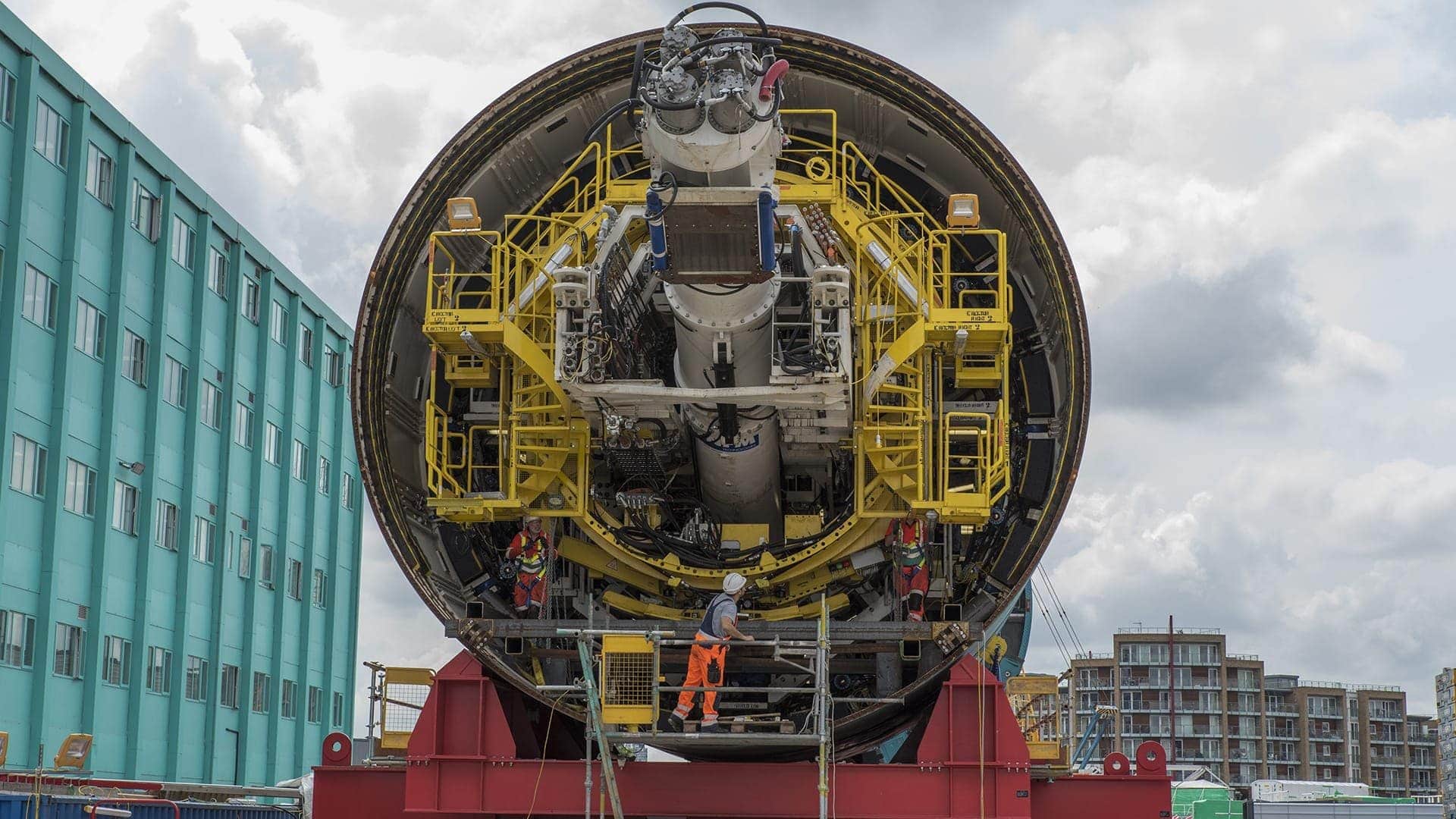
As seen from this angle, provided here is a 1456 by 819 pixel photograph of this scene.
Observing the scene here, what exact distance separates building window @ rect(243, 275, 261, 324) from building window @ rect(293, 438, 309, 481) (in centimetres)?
299

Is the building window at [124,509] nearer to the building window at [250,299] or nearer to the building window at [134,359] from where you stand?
the building window at [134,359]

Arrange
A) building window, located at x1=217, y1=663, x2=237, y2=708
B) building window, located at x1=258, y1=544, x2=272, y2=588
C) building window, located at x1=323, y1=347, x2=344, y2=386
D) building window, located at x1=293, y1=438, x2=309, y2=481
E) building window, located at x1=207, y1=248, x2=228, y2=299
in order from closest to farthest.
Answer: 1. building window, located at x1=207, y1=248, x2=228, y2=299
2. building window, located at x1=217, y1=663, x2=237, y2=708
3. building window, located at x1=258, y1=544, x2=272, y2=588
4. building window, located at x1=293, y1=438, x2=309, y2=481
5. building window, located at x1=323, y1=347, x2=344, y2=386

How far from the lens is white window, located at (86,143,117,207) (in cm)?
2266

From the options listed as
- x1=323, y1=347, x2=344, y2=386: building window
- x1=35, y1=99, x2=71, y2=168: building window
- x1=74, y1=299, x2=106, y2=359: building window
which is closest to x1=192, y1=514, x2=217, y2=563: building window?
x1=74, y1=299, x2=106, y2=359: building window

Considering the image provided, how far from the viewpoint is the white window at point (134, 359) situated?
23844 mm

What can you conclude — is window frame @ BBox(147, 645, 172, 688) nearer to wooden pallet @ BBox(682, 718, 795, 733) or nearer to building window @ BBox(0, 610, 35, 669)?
building window @ BBox(0, 610, 35, 669)

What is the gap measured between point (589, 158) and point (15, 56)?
1366 cm

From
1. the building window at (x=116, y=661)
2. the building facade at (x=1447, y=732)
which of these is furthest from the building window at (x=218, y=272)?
the building facade at (x=1447, y=732)

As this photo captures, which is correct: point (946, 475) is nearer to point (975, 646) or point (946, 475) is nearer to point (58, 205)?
point (975, 646)

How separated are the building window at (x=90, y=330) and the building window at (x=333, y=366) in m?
9.24

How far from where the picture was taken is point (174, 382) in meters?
25.6

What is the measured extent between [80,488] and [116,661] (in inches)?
114

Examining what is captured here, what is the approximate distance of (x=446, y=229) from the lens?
31.9 feet

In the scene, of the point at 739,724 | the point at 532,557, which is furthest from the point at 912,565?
the point at 532,557
